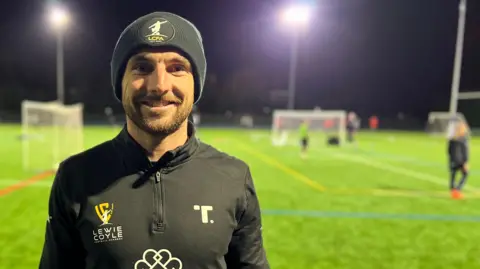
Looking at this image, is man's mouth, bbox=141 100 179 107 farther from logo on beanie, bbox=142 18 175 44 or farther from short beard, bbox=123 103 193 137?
logo on beanie, bbox=142 18 175 44

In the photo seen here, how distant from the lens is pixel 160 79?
1402mm

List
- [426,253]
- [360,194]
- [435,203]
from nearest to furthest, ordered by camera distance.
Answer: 1. [426,253]
2. [435,203]
3. [360,194]


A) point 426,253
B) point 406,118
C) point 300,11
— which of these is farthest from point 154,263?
point 406,118

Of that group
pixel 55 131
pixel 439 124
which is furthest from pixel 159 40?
pixel 439 124

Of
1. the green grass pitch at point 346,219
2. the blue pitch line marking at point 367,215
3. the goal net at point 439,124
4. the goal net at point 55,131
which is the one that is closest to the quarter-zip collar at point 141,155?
the green grass pitch at point 346,219

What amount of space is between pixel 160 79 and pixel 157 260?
658 mm

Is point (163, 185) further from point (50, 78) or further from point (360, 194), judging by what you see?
point (50, 78)

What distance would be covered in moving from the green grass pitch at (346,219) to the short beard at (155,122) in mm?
3803

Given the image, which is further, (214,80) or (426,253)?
(214,80)

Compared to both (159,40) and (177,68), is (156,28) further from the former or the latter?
(177,68)

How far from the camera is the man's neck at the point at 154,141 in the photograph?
154 centimetres

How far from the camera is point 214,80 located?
5056cm

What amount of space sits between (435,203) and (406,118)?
1518 inches

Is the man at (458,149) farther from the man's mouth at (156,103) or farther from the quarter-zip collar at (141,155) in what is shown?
the man's mouth at (156,103)
